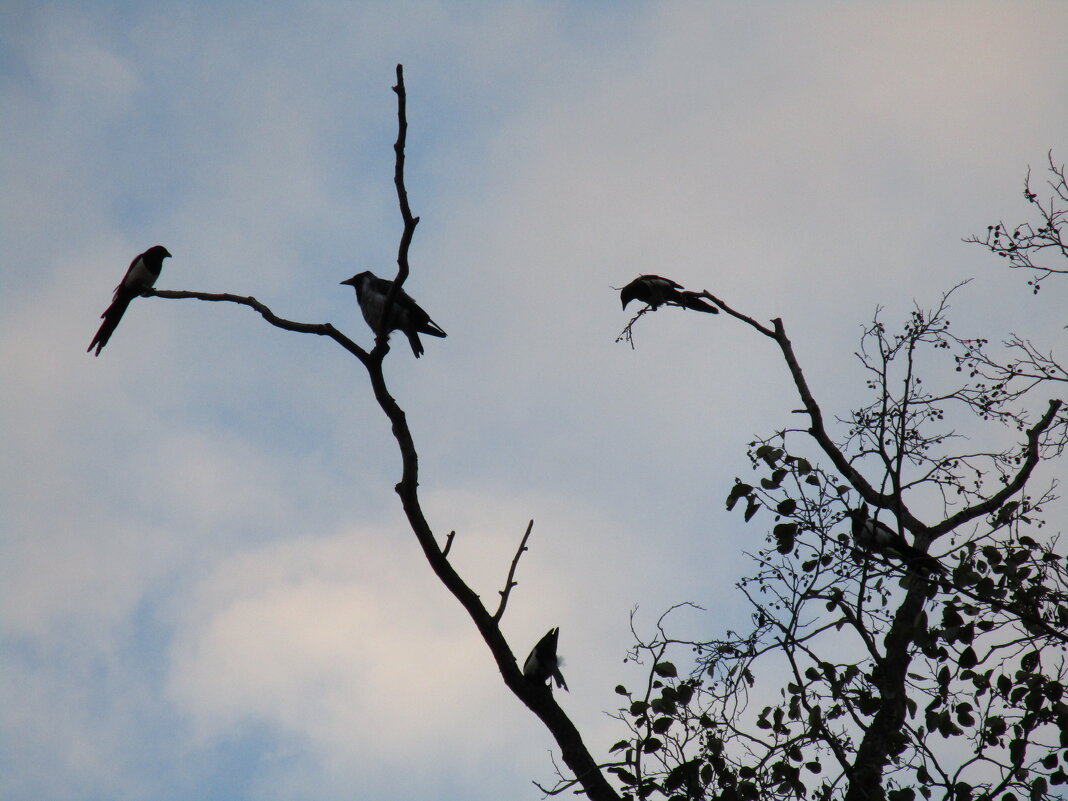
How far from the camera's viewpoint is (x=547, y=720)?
4.91 m

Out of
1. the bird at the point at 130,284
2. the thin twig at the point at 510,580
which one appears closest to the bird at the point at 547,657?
the thin twig at the point at 510,580

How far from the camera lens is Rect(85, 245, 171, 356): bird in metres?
9.25

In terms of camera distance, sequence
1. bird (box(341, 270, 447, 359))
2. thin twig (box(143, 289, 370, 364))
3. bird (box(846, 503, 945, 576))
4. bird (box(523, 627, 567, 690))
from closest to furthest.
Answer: bird (box(846, 503, 945, 576)) < thin twig (box(143, 289, 370, 364)) < bird (box(523, 627, 567, 690)) < bird (box(341, 270, 447, 359))

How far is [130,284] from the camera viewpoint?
32.7 feet

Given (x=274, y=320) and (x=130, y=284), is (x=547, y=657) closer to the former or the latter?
(x=274, y=320)

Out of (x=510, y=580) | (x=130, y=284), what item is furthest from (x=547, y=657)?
(x=130, y=284)

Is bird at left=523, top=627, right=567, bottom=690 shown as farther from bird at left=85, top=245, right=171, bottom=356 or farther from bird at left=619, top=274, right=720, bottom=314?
bird at left=85, top=245, right=171, bottom=356

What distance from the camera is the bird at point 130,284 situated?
30.3 feet

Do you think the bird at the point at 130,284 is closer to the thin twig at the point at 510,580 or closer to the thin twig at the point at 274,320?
the thin twig at the point at 274,320

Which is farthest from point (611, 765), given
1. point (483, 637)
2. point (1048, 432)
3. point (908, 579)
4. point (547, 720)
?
point (1048, 432)

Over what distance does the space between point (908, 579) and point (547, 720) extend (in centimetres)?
193

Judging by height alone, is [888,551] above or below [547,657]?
below

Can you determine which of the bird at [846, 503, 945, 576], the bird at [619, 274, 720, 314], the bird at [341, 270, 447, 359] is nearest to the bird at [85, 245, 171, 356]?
the bird at [341, 270, 447, 359]

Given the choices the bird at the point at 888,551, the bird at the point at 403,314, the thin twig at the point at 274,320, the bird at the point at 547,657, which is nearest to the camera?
the bird at the point at 888,551
